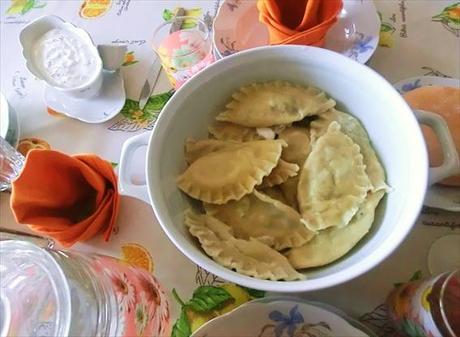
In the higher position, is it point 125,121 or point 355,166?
point 355,166

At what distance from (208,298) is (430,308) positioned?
227mm

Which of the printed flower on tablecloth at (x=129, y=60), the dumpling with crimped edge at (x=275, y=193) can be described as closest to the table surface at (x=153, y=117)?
the printed flower on tablecloth at (x=129, y=60)

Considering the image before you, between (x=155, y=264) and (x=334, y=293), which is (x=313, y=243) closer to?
(x=334, y=293)

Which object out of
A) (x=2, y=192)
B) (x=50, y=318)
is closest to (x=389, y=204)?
(x=50, y=318)

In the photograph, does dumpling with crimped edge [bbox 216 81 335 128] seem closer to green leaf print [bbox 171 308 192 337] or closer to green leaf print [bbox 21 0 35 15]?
green leaf print [bbox 171 308 192 337]

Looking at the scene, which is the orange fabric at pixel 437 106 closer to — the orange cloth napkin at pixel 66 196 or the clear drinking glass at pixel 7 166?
the orange cloth napkin at pixel 66 196

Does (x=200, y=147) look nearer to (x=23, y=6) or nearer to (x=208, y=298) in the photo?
(x=208, y=298)

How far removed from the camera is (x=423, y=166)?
1.55 feet

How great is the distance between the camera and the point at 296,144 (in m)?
0.59

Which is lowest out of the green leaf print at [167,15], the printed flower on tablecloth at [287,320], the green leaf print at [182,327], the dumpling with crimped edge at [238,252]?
the green leaf print at [182,327]

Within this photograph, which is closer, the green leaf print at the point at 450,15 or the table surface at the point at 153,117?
the table surface at the point at 153,117

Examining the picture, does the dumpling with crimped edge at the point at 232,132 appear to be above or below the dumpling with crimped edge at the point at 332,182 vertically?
below

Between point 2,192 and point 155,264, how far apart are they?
0.74ft

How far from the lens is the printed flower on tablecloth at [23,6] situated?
821 mm
